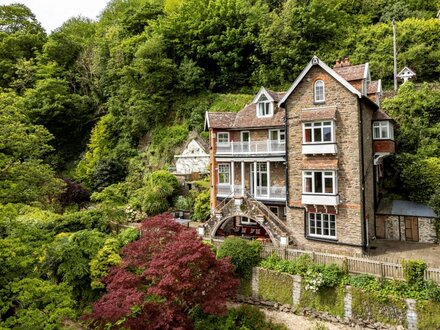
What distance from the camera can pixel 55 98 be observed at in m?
42.6

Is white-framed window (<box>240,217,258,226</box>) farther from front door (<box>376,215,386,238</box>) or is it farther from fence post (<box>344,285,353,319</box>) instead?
fence post (<box>344,285,353,319</box>)

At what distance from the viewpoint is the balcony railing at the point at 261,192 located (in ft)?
74.8

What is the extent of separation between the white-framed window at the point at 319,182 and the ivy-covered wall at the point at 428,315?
7.23 m

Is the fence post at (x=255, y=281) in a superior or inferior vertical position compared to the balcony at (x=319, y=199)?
inferior

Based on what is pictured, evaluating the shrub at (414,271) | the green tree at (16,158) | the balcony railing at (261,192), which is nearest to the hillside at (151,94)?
the green tree at (16,158)

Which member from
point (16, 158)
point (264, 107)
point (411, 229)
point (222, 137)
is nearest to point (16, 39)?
point (16, 158)

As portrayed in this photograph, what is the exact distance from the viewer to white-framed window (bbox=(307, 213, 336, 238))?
778 inches

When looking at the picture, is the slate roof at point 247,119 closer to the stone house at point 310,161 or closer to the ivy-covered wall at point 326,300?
the stone house at point 310,161

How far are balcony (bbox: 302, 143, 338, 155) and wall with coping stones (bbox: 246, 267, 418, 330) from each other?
765cm

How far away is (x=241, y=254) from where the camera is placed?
18.5 m

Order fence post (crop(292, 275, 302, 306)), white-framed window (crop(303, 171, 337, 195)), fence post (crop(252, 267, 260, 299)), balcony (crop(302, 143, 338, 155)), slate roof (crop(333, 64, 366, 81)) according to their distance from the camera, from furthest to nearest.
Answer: slate roof (crop(333, 64, 366, 81)) < white-framed window (crop(303, 171, 337, 195)) < balcony (crop(302, 143, 338, 155)) < fence post (crop(252, 267, 260, 299)) < fence post (crop(292, 275, 302, 306))

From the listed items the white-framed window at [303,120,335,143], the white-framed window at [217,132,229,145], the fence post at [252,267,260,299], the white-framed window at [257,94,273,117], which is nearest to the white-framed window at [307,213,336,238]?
the fence post at [252,267,260,299]

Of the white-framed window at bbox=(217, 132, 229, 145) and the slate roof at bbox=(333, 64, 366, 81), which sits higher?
the slate roof at bbox=(333, 64, 366, 81)

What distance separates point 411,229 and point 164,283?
17.4m
